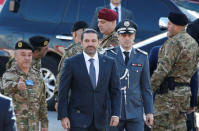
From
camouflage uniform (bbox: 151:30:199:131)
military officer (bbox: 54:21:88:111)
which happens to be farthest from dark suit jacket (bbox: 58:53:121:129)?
camouflage uniform (bbox: 151:30:199:131)

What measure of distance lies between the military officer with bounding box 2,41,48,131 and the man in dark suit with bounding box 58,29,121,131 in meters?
0.46

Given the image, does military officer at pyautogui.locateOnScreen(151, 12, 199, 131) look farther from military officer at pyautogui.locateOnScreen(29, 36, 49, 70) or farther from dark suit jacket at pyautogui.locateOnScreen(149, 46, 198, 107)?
military officer at pyautogui.locateOnScreen(29, 36, 49, 70)

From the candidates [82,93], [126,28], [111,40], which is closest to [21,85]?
[82,93]

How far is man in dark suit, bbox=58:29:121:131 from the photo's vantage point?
25.9 ft

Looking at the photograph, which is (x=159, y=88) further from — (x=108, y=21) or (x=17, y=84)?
(x=17, y=84)

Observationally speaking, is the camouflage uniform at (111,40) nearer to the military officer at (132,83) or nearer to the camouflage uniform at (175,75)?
the camouflage uniform at (175,75)

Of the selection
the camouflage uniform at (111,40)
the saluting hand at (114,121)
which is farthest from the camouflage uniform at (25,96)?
the camouflage uniform at (111,40)

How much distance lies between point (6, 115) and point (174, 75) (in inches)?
172

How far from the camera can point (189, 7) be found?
1325cm

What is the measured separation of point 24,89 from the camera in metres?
8.12

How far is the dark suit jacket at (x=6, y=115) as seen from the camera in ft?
18.2

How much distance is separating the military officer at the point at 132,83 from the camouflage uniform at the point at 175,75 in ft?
2.88

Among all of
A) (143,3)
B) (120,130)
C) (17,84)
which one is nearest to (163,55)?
(120,130)

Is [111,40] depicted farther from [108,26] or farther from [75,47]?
[75,47]
